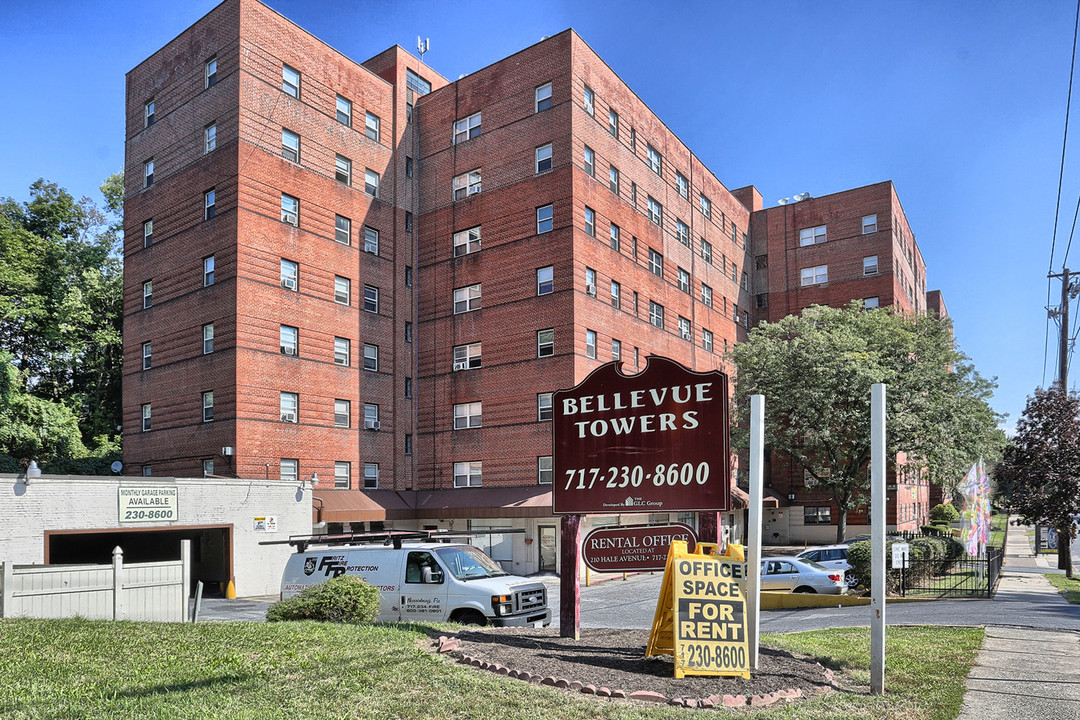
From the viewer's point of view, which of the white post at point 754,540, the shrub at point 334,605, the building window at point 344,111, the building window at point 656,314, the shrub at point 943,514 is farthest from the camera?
the shrub at point 943,514

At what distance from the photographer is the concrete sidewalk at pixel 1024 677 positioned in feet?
31.4

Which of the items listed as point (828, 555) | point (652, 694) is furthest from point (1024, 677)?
point (828, 555)

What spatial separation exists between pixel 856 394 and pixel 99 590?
34187mm

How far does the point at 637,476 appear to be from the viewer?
1231cm

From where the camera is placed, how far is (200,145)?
3806 centimetres

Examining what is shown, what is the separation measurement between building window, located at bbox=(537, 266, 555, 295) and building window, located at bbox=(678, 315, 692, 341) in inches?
496

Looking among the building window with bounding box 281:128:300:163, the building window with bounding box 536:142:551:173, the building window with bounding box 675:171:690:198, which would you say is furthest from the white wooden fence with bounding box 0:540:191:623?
the building window with bounding box 675:171:690:198

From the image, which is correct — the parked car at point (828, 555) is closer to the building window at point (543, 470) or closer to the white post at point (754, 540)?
the building window at point (543, 470)

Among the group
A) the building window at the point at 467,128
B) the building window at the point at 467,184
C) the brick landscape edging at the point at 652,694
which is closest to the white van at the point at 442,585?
the brick landscape edging at the point at 652,694

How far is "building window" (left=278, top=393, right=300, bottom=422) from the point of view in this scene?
120ft

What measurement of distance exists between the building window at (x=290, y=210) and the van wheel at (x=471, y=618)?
25.6 meters

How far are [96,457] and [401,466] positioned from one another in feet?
51.4

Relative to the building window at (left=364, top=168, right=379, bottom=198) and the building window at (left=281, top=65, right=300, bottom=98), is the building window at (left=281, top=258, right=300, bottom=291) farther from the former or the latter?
the building window at (left=281, top=65, right=300, bottom=98)

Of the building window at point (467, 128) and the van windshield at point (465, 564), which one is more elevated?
the building window at point (467, 128)
